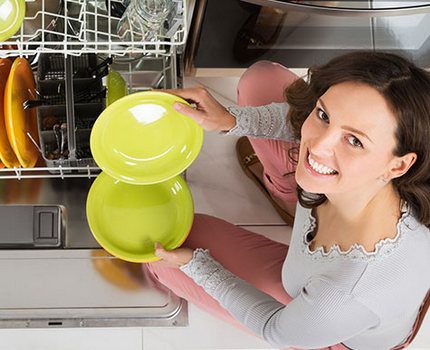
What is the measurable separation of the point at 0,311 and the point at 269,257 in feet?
2.04

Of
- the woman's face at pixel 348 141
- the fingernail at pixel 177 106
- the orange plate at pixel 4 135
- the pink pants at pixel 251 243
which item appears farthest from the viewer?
the pink pants at pixel 251 243

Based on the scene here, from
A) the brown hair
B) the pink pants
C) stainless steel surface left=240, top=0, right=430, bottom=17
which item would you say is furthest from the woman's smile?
the pink pants

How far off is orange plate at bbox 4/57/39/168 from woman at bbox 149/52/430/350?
306mm

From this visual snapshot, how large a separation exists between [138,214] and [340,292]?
1.70 feet

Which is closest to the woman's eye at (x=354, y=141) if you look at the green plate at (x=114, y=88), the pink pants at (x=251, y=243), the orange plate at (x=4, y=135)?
the pink pants at (x=251, y=243)

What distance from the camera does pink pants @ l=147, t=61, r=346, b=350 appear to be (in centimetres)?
142

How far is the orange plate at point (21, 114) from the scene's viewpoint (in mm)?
1256

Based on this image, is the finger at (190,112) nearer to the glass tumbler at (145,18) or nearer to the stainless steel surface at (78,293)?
the glass tumbler at (145,18)

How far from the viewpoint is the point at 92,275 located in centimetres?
155

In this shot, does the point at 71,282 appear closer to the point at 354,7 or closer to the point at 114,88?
the point at 114,88

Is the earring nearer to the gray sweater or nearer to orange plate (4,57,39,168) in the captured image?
the gray sweater

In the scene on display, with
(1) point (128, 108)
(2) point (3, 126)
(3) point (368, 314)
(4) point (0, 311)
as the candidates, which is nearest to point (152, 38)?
(1) point (128, 108)

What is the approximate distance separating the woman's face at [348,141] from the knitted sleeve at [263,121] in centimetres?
29

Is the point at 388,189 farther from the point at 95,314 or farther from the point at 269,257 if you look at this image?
the point at 95,314
